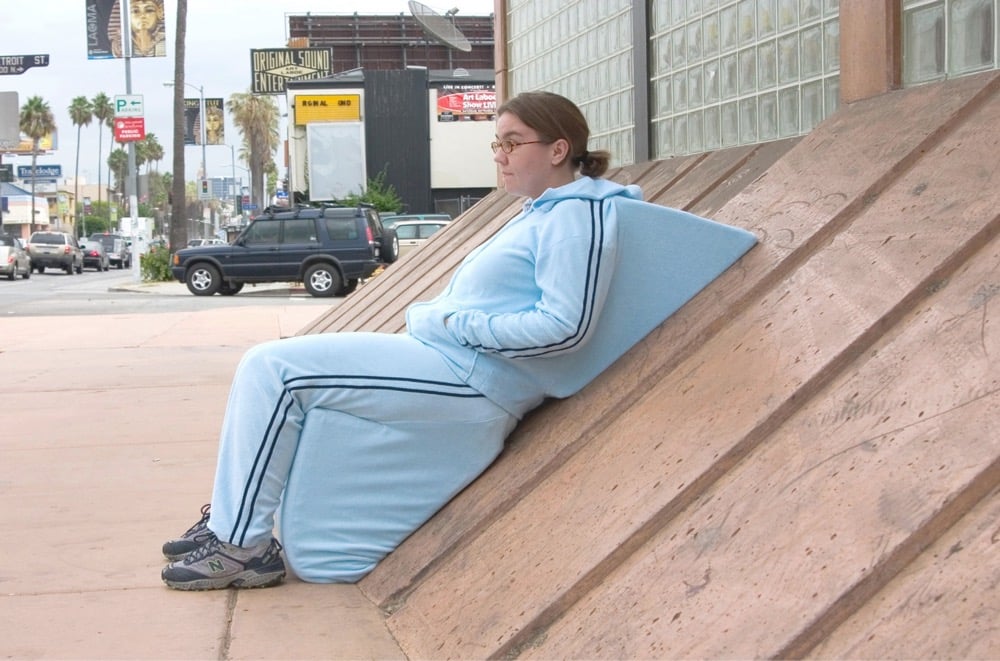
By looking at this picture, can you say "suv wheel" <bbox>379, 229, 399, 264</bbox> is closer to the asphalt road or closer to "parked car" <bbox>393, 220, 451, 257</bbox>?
the asphalt road

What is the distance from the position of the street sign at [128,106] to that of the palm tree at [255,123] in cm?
4449

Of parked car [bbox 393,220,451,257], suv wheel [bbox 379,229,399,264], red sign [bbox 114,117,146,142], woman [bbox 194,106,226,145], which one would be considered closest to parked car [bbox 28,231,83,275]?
woman [bbox 194,106,226,145]

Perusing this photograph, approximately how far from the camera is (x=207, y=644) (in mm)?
3168

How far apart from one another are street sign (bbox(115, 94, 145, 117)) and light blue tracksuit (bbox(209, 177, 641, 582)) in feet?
104

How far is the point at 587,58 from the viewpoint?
8.32 meters

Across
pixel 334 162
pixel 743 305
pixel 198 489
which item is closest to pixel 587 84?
pixel 198 489

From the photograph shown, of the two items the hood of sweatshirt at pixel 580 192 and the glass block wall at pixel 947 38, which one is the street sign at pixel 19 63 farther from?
the hood of sweatshirt at pixel 580 192

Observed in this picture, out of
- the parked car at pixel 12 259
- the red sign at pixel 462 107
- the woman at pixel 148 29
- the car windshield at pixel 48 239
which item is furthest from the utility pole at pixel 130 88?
the car windshield at pixel 48 239

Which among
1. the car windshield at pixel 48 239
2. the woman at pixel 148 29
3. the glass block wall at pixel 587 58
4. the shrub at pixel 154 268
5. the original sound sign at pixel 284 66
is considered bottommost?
the shrub at pixel 154 268

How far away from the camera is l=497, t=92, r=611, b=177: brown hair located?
12.4 feet

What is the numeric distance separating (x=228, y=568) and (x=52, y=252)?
1923 inches

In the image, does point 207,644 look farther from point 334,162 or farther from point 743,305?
point 334,162

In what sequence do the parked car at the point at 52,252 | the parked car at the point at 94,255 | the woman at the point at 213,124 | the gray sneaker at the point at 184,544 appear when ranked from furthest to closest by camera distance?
the woman at the point at 213,124, the parked car at the point at 94,255, the parked car at the point at 52,252, the gray sneaker at the point at 184,544

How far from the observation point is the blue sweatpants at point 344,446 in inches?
140
